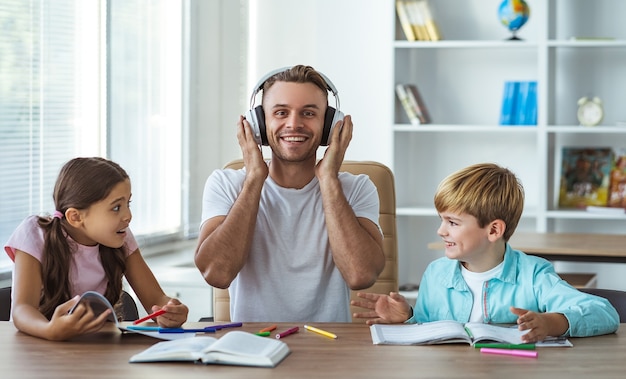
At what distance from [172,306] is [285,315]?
468mm

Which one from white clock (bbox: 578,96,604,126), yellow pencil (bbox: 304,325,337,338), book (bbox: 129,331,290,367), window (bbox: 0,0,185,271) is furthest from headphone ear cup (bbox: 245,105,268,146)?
white clock (bbox: 578,96,604,126)

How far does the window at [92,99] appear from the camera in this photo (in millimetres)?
3092

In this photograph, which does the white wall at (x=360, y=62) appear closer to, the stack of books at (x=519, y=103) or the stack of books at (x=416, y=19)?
the stack of books at (x=416, y=19)

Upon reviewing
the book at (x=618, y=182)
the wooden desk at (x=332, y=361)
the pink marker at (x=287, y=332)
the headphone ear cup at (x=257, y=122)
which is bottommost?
the wooden desk at (x=332, y=361)

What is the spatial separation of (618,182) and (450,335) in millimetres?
3160

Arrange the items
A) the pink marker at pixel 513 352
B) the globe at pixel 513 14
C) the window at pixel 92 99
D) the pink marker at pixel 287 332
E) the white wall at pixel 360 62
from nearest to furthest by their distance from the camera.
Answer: the pink marker at pixel 513 352, the pink marker at pixel 287 332, the window at pixel 92 99, the globe at pixel 513 14, the white wall at pixel 360 62

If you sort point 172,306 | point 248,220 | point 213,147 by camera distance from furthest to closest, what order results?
point 213,147 → point 248,220 → point 172,306

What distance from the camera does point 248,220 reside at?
7.08ft

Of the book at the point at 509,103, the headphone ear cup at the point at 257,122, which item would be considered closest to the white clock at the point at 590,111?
the book at the point at 509,103

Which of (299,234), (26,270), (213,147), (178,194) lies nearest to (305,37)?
(213,147)

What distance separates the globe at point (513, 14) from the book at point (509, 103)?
237 millimetres

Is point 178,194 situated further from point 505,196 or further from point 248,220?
point 505,196

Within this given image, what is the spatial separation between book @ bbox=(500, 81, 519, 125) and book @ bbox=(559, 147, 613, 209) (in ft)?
1.21

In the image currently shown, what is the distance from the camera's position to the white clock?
4.44 meters
